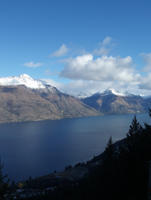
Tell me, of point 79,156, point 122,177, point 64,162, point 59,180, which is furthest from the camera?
point 79,156

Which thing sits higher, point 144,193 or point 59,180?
point 144,193

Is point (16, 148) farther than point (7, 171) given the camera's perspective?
Yes

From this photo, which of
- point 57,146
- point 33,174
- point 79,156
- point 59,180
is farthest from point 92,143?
point 59,180

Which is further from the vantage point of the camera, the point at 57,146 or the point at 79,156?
the point at 57,146

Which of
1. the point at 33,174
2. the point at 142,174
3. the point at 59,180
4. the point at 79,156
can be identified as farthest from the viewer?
the point at 79,156

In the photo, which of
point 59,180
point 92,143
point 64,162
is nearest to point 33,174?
point 64,162

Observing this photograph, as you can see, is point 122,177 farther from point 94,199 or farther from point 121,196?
point 94,199

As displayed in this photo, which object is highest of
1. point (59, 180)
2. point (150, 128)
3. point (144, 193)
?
point (150, 128)

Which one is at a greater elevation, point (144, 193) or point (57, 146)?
point (144, 193)

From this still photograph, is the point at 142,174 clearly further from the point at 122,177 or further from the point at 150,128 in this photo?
the point at 150,128

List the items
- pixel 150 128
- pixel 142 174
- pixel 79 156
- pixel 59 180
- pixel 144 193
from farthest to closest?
pixel 79 156
pixel 59 180
pixel 150 128
pixel 142 174
pixel 144 193
